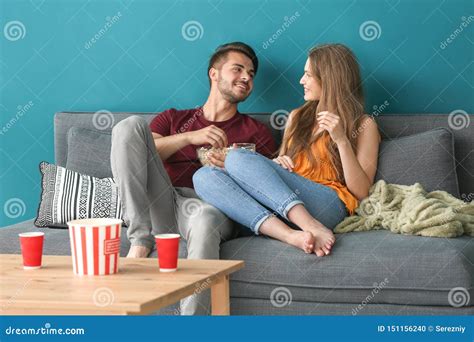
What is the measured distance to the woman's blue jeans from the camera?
2408 mm

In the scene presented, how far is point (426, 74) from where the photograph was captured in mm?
3115

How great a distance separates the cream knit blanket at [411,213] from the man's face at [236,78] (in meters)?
0.70

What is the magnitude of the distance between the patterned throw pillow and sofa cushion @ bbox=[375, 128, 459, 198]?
0.97 metres

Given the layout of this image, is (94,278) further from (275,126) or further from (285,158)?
(275,126)

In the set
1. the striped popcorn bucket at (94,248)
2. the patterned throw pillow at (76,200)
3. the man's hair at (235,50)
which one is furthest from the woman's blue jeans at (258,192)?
the striped popcorn bucket at (94,248)

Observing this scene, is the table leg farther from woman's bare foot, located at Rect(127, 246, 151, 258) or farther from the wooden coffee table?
woman's bare foot, located at Rect(127, 246, 151, 258)

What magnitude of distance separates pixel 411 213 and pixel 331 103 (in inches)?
22.9

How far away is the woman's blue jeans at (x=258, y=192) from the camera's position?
7.90 ft

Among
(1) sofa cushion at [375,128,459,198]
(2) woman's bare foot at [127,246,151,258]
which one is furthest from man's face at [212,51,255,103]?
(2) woman's bare foot at [127,246,151,258]

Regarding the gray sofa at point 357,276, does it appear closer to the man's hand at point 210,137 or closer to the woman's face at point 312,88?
the man's hand at point 210,137

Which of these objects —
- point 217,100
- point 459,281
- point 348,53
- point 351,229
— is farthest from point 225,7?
point 459,281

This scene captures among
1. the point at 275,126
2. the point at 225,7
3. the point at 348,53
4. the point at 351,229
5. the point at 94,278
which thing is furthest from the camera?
the point at 225,7

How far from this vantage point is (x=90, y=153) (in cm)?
304

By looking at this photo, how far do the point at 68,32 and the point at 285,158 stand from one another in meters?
1.33
